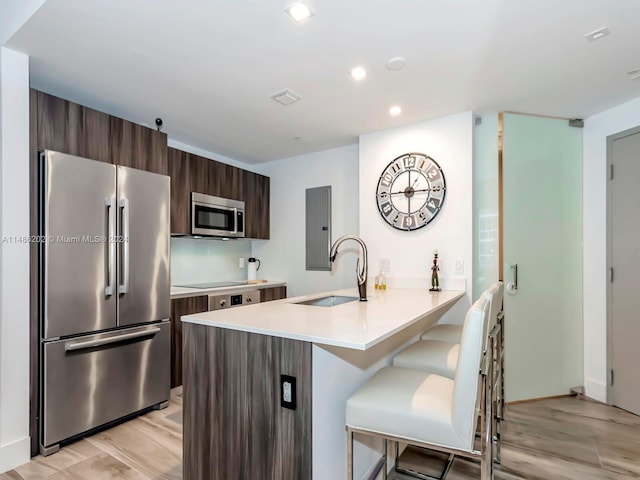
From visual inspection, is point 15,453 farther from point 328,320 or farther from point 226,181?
point 226,181

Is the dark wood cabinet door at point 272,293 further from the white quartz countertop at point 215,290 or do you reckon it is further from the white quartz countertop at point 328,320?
the white quartz countertop at point 328,320

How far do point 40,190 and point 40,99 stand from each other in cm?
58

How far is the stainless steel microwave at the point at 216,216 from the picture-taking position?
11.3 feet

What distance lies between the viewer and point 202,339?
5.16 ft

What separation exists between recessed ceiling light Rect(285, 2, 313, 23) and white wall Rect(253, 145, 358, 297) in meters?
2.20

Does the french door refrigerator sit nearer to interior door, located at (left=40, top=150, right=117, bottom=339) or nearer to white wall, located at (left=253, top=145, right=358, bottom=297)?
interior door, located at (left=40, top=150, right=117, bottom=339)

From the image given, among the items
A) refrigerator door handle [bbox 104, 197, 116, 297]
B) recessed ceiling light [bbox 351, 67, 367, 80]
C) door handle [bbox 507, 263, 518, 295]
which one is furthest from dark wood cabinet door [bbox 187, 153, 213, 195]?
door handle [bbox 507, 263, 518, 295]

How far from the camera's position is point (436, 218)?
9.98ft

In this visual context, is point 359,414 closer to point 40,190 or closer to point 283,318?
point 283,318

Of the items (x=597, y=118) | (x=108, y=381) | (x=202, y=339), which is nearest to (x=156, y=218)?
(x=108, y=381)

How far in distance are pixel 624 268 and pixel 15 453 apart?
14.6 ft

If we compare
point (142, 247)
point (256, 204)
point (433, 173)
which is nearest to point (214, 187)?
Answer: point (256, 204)

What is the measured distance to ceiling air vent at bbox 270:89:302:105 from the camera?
258 cm

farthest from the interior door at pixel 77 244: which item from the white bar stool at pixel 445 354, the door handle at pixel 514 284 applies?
the door handle at pixel 514 284
